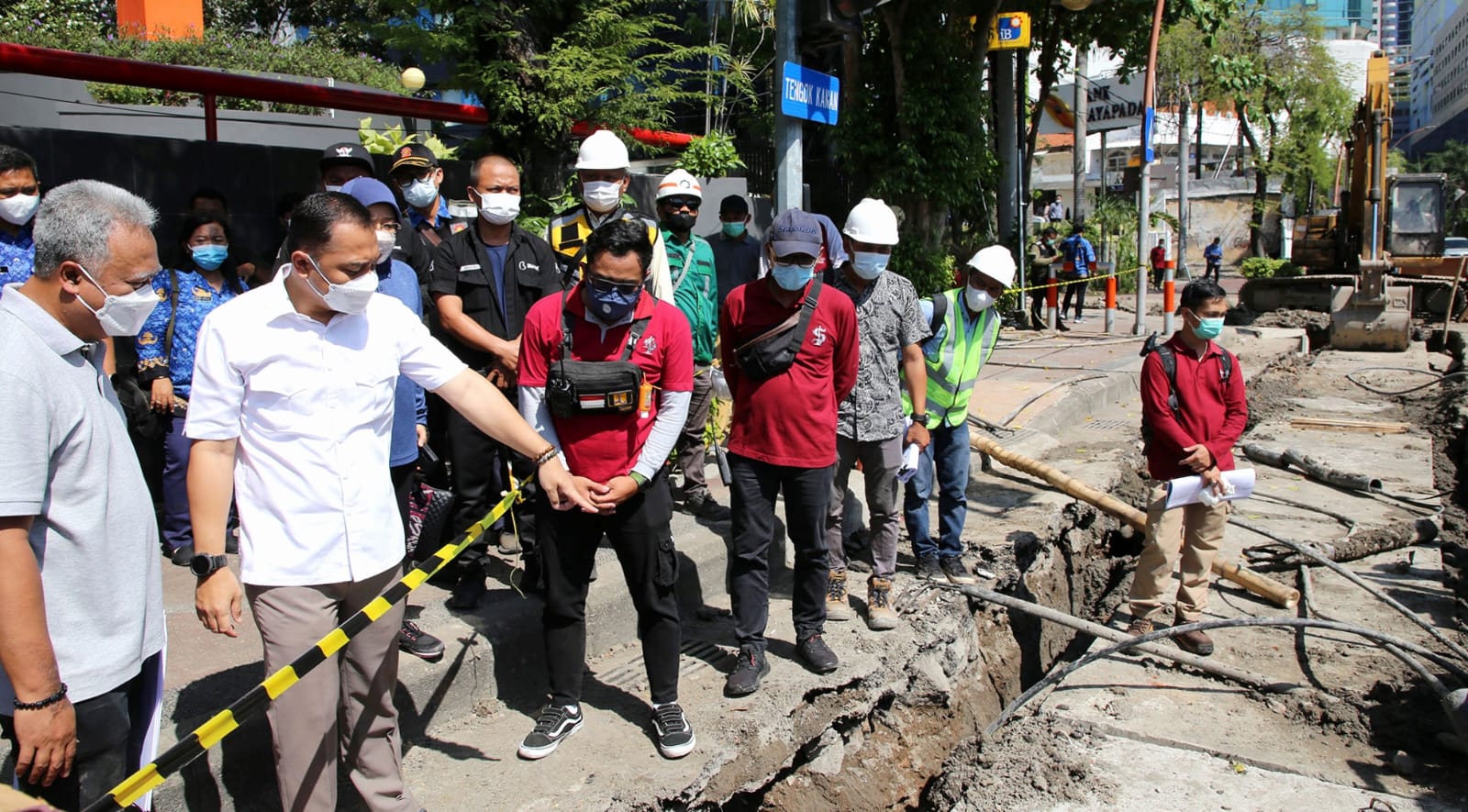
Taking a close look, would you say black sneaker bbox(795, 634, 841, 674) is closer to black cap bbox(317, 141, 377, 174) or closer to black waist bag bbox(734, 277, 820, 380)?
black waist bag bbox(734, 277, 820, 380)

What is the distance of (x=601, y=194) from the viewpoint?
4.87 metres

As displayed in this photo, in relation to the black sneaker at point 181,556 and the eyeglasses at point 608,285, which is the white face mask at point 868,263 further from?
the black sneaker at point 181,556

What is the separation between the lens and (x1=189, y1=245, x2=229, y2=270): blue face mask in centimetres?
450

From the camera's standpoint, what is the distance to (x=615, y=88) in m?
8.69

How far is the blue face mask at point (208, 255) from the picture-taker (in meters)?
4.50

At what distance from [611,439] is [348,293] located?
3.76ft

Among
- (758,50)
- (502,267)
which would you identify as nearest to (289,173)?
(502,267)

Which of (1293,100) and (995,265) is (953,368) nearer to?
(995,265)

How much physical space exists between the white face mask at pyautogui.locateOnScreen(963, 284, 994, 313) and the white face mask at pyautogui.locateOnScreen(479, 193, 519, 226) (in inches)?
97.5

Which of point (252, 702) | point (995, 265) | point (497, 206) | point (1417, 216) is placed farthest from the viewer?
point (1417, 216)

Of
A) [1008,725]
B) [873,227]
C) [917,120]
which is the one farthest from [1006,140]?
[1008,725]

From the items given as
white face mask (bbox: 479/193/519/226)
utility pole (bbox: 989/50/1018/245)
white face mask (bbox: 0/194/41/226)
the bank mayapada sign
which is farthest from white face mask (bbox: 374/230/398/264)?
the bank mayapada sign

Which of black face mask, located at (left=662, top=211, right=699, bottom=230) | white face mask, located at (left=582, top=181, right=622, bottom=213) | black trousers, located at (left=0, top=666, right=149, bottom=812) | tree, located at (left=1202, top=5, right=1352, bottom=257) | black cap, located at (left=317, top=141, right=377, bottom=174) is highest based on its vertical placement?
tree, located at (left=1202, top=5, right=1352, bottom=257)

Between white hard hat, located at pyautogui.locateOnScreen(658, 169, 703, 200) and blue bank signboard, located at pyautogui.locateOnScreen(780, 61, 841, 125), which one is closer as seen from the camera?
white hard hat, located at pyautogui.locateOnScreen(658, 169, 703, 200)
